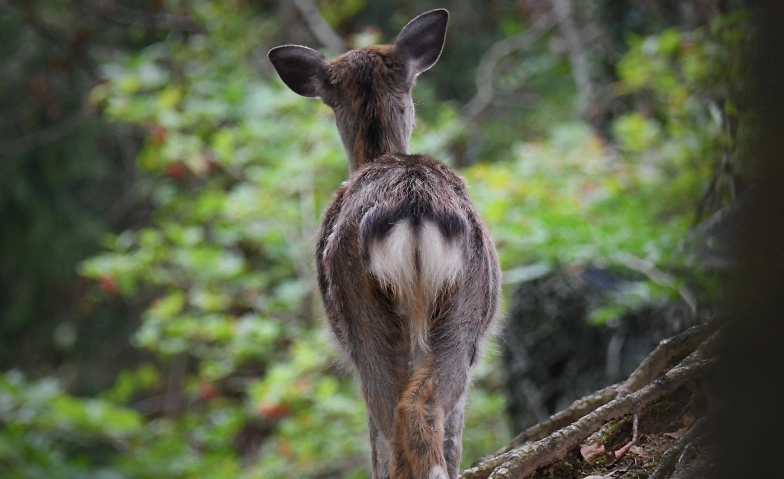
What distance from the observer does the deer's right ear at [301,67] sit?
175 inches

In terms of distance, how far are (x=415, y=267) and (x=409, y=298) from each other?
0.13 meters

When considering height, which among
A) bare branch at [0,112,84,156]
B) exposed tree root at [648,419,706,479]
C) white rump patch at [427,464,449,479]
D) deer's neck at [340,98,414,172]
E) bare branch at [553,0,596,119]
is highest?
bare branch at [0,112,84,156]

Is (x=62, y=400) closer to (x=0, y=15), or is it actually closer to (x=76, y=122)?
(x=76, y=122)

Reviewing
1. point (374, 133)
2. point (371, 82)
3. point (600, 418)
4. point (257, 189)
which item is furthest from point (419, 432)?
point (257, 189)

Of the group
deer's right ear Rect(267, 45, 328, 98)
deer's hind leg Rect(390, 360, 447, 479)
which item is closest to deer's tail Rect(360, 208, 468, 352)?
deer's hind leg Rect(390, 360, 447, 479)

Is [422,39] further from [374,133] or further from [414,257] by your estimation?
[414,257]

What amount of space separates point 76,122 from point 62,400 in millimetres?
5029

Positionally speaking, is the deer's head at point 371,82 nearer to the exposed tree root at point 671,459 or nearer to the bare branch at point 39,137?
the exposed tree root at point 671,459

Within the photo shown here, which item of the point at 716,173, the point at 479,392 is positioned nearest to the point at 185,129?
the point at 479,392

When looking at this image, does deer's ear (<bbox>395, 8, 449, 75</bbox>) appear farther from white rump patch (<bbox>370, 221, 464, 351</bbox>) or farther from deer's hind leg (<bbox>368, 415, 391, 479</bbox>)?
deer's hind leg (<bbox>368, 415, 391, 479</bbox>)

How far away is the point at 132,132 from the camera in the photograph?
39.8ft

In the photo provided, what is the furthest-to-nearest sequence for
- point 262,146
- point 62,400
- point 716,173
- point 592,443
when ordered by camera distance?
point 262,146, point 62,400, point 716,173, point 592,443

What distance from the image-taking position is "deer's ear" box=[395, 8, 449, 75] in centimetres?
444

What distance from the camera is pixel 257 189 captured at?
8891mm
